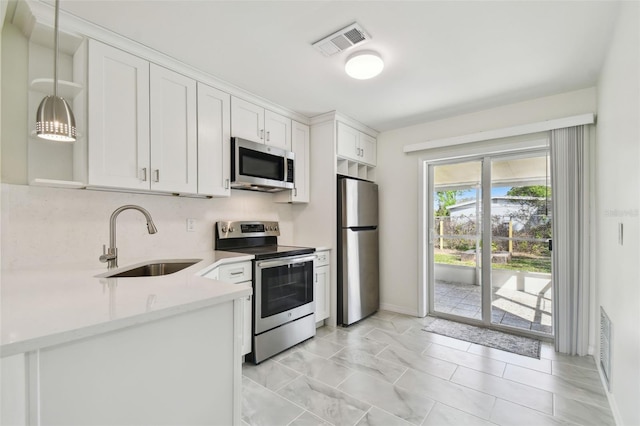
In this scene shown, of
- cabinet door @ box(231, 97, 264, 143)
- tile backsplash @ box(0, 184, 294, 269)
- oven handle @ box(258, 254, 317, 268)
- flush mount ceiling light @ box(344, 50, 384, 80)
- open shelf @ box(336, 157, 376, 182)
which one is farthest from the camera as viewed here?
open shelf @ box(336, 157, 376, 182)

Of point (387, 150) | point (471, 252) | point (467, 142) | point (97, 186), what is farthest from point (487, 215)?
point (97, 186)

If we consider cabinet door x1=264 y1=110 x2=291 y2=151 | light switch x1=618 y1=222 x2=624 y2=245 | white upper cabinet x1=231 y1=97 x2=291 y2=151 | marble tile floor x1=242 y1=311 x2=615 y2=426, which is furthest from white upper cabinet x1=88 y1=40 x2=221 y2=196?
light switch x1=618 y1=222 x2=624 y2=245

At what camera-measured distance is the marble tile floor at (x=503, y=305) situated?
307cm

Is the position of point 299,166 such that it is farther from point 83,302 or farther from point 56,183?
point 83,302

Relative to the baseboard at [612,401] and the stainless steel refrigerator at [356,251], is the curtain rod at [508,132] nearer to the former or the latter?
the stainless steel refrigerator at [356,251]

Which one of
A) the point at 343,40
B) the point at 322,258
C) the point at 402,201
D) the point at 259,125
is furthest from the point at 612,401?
the point at 259,125

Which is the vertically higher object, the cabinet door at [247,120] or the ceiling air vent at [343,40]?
the ceiling air vent at [343,40]

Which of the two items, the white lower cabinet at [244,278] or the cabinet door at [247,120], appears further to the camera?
the cabinet door at [247,120]

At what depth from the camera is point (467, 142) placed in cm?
333

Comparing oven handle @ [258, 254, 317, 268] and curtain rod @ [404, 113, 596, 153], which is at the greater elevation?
curtain rod @ [404, 113, 596, 153]

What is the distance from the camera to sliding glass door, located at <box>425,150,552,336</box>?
3080mm

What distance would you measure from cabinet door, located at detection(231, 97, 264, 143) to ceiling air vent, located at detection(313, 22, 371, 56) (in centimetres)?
100

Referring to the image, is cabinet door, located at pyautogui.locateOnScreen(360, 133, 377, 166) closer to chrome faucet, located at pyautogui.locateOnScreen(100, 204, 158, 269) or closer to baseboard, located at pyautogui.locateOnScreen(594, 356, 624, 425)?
chrome faucet, located at pyautogui.locateOnScreen(100, 204, 158, 269)

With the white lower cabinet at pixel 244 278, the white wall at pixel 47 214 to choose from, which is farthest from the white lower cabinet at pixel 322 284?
the white wall at pixel 47 214
